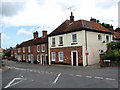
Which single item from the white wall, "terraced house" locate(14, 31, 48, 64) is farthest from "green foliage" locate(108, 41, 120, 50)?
"terraced house" locate(14, 31, 48, 64)

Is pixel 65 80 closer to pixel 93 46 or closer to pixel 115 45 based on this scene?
pixel 115 45

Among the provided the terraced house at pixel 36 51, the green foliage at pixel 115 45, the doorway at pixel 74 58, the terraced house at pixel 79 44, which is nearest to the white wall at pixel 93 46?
the terraced house at pixel 79 44

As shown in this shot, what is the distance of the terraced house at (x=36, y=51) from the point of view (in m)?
33.5

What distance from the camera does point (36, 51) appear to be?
37.5m

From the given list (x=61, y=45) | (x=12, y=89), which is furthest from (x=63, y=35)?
(x=12, y=89)

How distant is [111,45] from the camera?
72.4 feet

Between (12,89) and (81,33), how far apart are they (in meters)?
16.4

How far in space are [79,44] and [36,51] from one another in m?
17.2

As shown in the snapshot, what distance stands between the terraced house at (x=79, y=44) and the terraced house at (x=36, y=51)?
219 inches

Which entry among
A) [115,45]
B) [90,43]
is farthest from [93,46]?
[115,45]

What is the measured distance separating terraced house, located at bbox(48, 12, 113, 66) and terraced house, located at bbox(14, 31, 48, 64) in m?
5.56

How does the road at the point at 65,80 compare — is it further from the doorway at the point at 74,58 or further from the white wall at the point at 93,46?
the doorway at the point at 74,58

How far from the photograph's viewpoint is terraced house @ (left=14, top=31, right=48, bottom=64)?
33487 millimetres

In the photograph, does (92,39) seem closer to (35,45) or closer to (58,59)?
(58,59)
